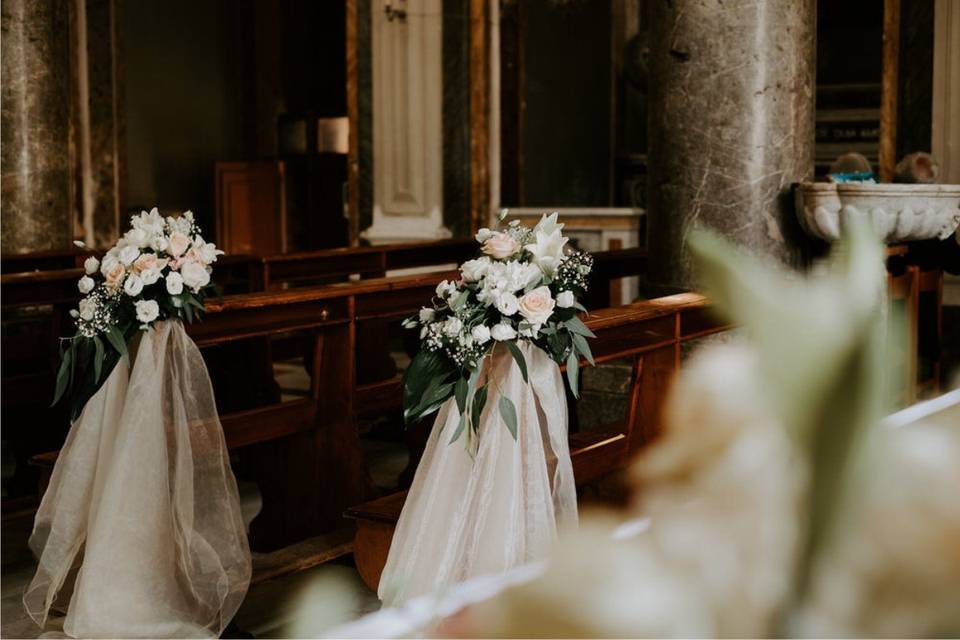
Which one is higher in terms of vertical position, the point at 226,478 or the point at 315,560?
the point at 226,478

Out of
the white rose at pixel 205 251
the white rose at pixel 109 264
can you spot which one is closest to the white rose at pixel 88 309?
the white rose at pixel 109 264

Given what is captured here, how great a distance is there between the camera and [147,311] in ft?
13.0

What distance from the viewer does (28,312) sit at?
766 centimetres

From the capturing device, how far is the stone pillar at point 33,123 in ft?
24.7

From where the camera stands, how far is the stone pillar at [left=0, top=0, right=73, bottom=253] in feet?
24.7

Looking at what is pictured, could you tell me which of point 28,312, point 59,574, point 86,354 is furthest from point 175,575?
point 28,312

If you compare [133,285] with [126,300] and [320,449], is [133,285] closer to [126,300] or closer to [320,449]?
[126,300]

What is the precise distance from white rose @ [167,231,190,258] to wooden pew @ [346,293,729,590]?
99cm

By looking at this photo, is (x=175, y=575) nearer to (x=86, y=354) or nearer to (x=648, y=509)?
(x=86, y=354)

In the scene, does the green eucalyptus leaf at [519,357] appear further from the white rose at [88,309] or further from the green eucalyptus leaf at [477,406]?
the white rose at [88,309]

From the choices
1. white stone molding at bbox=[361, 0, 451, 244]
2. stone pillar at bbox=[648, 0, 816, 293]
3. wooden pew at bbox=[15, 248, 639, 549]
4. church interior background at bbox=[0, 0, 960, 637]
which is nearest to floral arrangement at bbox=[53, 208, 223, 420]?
church interior background at bbox=[0, 0, 960, 637]

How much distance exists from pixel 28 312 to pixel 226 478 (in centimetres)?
412

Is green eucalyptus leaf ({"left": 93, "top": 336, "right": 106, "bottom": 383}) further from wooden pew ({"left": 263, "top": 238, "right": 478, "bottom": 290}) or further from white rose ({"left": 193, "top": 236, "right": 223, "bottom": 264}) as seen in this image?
wooden pew ({"left": 263, "top": 238, "right": 478, "bottom": 290})

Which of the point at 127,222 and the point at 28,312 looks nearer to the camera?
the point at 28,312
